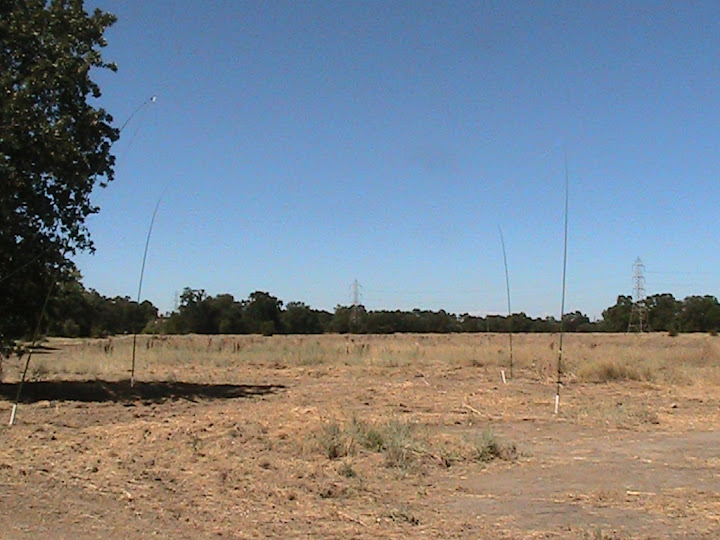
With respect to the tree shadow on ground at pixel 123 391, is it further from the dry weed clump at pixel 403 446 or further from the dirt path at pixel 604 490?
the dirt path at pixel 604 490

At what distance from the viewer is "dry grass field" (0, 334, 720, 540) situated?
24.9ft

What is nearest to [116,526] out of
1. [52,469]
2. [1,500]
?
[1,500]

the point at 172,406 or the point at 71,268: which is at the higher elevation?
the point at 71,268

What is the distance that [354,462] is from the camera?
1060cm

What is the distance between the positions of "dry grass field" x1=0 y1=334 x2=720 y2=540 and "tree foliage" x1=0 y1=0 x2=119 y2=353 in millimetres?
2579

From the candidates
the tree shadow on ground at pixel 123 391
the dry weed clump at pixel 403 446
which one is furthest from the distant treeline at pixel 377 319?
the dry weed clump at pixel 403 446

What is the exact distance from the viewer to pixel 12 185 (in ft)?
52.3

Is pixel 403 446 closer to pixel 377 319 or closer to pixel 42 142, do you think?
pixel 42 142

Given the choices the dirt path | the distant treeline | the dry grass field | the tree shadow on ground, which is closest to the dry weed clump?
the dry grass field

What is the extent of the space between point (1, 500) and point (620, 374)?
69.4ft

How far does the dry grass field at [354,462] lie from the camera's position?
7.59 meters

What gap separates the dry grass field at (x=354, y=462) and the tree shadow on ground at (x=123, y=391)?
0.06 metres

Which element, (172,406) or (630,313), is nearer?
(172,406)

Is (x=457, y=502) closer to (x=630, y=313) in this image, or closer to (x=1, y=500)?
(x=1, y=500)
